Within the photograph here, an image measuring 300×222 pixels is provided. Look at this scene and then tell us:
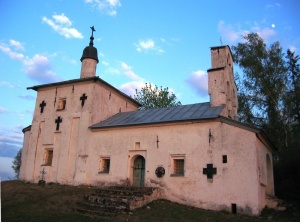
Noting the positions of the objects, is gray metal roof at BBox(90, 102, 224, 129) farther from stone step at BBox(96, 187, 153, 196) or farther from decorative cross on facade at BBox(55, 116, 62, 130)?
stone step at BBox(96, 187, 153, 196)

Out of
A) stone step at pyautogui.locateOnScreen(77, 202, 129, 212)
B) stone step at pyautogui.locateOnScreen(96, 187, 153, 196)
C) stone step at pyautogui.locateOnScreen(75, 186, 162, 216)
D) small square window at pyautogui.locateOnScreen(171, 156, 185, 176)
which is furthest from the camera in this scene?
small square window at pyautogui.locateOnScreen(171, 156, 185, 176)

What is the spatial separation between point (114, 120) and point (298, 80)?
584 inches

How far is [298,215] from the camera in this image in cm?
1181

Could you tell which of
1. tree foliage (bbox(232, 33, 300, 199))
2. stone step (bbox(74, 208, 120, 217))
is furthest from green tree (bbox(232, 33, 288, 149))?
stone step (bbox(74, 208, 120, 217))

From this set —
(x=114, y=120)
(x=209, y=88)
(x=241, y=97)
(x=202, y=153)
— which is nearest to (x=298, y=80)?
(x=241, y=97)

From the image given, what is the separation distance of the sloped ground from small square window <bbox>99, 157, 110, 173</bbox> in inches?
52.9

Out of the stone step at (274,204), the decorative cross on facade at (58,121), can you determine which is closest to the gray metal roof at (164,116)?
the decorative cross on facade at (58,121)

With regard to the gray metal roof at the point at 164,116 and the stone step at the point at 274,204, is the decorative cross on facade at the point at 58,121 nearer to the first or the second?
the gray metal roof at the point at 164,116

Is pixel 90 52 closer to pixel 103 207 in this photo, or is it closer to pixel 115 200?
pixel 115 200

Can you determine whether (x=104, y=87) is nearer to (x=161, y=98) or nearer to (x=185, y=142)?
(x=185, y=142)

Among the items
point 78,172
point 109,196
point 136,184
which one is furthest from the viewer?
point 78,172

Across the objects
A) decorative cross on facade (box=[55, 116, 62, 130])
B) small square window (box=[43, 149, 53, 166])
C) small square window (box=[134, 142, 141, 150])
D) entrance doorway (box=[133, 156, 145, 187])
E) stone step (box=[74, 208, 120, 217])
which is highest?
decorative cross on facade (box=[55, 116, 62, 130])

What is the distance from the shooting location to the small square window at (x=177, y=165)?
46.6 ft

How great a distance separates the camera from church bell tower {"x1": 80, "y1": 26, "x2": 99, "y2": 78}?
20.3 metres
